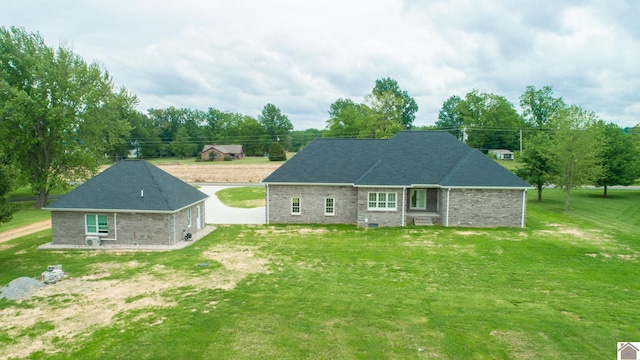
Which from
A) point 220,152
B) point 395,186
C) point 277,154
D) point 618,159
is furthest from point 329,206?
point 220,152

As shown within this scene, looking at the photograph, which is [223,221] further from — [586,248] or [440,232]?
[586,248]

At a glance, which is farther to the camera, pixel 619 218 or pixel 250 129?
pixel 250 129

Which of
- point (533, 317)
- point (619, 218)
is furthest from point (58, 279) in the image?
point (619, 218)

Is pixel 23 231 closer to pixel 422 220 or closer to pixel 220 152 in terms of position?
pixel 422 220

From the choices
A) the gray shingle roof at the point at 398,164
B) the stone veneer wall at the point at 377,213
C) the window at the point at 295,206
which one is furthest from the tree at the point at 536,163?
the window at the point at 295,206

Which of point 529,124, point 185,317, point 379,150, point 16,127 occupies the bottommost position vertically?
point 185,317
